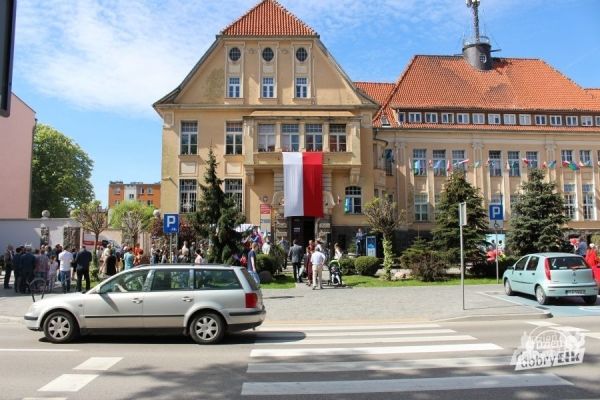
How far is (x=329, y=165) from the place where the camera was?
111 feet

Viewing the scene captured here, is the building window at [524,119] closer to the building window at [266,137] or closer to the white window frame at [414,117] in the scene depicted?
the white window frame at [414,117]

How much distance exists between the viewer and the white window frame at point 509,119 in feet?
139

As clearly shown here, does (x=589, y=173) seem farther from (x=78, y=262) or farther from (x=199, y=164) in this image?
(x=78, y=262)

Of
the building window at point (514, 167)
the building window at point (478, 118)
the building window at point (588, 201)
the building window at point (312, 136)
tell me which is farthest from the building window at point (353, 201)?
the building window at point (588, 201)

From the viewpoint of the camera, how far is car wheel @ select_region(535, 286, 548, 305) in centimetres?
1545

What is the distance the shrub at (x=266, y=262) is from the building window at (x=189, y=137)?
15.0 m

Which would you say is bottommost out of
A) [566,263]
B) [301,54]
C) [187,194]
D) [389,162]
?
[566,263]

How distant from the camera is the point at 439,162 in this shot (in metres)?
41.4

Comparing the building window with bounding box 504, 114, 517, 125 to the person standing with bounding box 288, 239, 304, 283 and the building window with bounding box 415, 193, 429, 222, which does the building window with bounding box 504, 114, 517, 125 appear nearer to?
the building window with bounding box 415, 193, 429, 222

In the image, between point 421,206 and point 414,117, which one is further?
point 414,117

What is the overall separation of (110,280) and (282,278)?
13.5 m

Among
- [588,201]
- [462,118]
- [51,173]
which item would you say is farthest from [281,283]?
[51,173]

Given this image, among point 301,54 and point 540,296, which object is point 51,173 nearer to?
point 301,54

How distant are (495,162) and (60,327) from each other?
38749 millimetres
